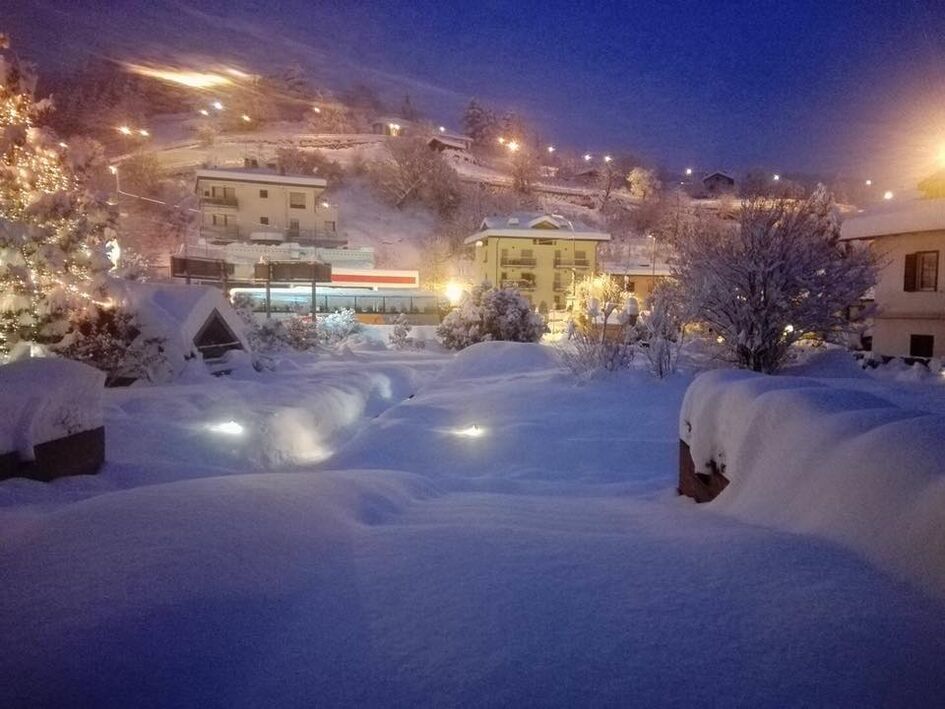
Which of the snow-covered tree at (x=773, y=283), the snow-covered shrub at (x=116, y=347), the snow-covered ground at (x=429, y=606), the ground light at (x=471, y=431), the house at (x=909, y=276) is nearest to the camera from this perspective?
the snow-covered ground at (x=429, y=606)

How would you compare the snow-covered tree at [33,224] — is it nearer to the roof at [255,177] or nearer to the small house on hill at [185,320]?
the small house on hill at [185,320]

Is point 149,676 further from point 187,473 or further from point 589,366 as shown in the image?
point 589,366

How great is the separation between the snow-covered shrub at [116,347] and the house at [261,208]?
35582mm

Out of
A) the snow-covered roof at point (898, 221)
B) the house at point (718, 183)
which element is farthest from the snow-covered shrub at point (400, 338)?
the house at point (718, 183)

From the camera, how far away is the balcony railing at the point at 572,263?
45531 millimetres

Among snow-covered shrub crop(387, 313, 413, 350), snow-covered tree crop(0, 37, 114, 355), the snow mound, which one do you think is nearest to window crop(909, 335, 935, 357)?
the snow mound

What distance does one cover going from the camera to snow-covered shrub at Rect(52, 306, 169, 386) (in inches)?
497

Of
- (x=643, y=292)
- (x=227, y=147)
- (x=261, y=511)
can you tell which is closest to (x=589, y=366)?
(x=261, y=511)

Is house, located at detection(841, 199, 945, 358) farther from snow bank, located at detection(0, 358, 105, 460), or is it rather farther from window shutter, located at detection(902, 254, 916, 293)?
snow bank, located at detection(0, 358, 105, 460)

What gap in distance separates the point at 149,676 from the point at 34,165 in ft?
42.4

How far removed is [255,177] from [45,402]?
46079 mm

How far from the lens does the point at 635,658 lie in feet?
6.66

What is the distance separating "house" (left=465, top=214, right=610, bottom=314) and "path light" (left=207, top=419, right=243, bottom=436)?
35648 millimetres

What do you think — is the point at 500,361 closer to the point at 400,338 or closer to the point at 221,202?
the point at 400,338
